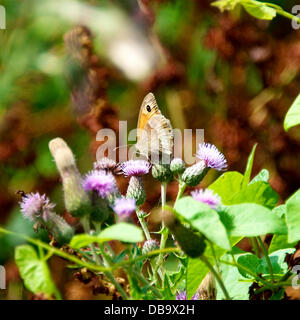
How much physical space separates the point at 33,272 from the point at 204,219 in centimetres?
17

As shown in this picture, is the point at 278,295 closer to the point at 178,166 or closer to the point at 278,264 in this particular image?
the point at 278,264

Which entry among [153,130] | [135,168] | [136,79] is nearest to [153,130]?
[153,130]

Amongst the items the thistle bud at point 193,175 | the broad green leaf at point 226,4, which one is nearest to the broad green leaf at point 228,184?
the thistle bud at point 193,175

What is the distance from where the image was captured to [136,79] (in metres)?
2.02

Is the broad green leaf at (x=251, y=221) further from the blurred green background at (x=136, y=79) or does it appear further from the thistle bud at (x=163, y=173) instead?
the blurred green background at (x=136, y=79)

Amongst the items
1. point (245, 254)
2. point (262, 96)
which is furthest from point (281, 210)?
point (262, 96)

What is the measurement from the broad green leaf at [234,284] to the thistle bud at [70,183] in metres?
0.22

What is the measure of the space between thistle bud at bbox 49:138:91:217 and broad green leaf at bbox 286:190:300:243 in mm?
211

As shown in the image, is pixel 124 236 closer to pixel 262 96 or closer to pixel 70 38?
pixel 70 38

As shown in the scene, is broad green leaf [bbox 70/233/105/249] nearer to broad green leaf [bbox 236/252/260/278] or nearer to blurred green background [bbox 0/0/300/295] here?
broad green leaf [bbox 236/252/260/278]

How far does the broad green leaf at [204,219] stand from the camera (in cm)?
51

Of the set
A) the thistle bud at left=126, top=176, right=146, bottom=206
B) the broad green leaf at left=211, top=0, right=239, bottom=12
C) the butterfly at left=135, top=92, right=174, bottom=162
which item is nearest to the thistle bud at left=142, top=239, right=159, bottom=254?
the thistle bud at left=126, top=176, right=146, bottom=206

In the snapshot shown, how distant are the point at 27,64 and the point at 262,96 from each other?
0.82 meters

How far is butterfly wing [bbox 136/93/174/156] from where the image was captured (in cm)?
91
